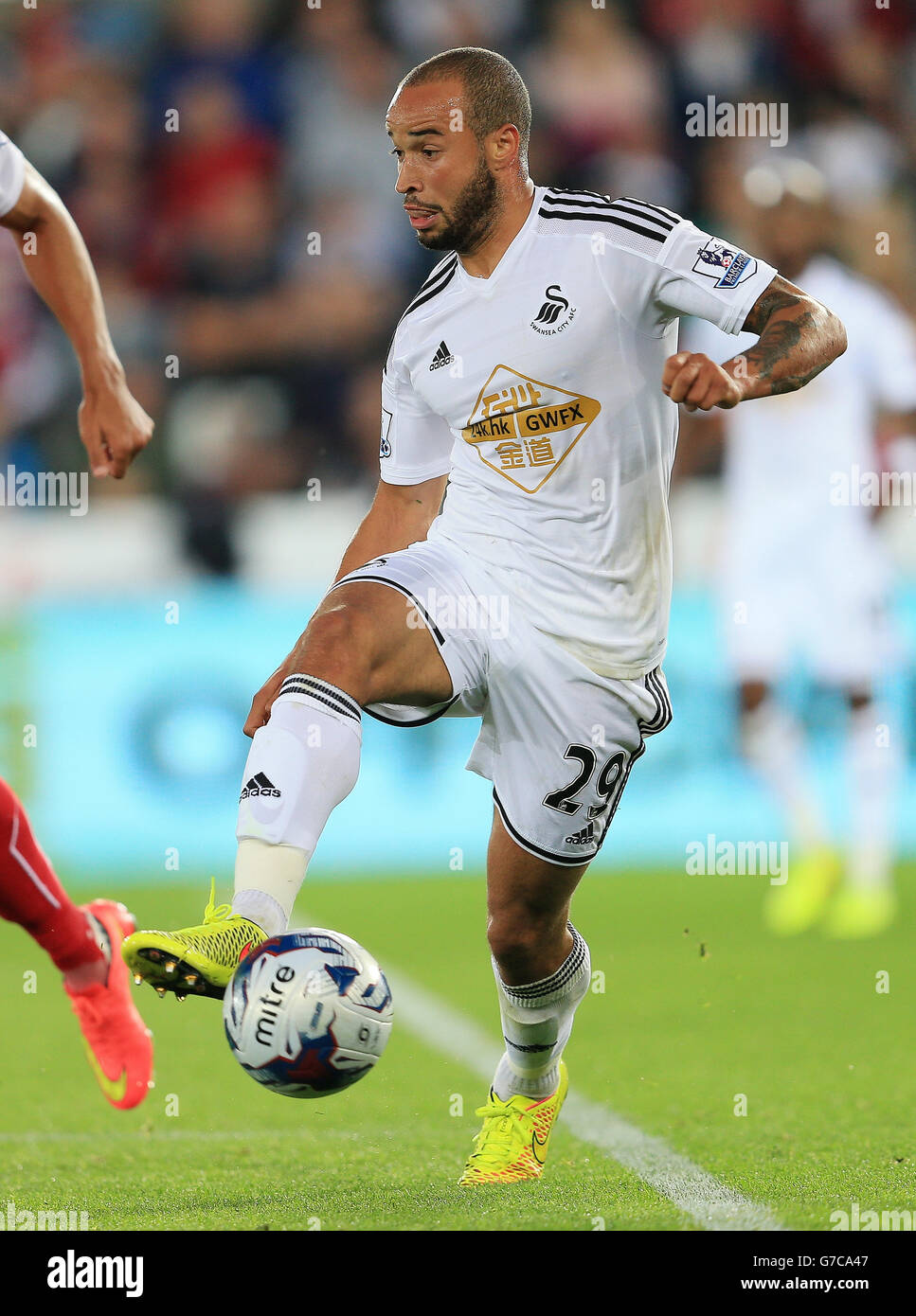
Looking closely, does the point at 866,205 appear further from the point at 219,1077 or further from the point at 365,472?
the point at 219,1077

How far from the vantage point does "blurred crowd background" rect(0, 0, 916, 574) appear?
438 inches

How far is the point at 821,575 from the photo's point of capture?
9.11 m

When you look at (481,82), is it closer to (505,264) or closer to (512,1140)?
(505,264)

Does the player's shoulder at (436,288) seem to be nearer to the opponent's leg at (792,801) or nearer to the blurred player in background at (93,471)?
the blurred player in background at (93,471)

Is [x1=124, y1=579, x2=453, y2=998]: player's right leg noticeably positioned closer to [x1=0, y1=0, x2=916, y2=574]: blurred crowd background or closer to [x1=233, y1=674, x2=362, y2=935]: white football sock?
[x1=233, y1=674, x2=362, y2=935]: white football sock

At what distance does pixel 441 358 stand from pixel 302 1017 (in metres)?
1.62

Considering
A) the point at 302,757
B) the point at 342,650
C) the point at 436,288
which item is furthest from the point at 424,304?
the point at 302,757

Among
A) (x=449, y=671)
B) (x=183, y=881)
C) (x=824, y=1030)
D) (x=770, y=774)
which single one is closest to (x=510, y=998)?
(x=449, y=671)

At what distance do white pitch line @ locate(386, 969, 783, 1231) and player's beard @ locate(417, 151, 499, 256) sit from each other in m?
2.12

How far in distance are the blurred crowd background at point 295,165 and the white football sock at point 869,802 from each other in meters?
3.23

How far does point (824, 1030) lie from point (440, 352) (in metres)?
3.04

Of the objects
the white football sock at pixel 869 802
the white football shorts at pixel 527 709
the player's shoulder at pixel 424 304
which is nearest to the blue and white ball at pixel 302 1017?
the white football shorts at pixel 527 709

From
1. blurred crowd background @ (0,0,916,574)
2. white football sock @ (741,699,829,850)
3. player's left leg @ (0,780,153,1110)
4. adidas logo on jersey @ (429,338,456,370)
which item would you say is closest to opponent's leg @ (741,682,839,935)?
white football sock @ (741,699,829,850)

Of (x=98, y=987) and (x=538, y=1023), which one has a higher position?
(x=98, y=987)
